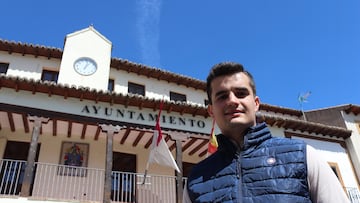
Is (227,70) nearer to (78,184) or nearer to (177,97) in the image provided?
(78,184)

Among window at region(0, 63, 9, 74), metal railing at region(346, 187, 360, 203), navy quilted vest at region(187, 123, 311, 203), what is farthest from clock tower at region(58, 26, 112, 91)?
navy quilted vest at region(187, 123, 311, 203)

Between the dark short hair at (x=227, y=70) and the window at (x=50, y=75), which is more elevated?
the window at (x=50, y=75)

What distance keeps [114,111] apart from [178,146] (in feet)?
9.42

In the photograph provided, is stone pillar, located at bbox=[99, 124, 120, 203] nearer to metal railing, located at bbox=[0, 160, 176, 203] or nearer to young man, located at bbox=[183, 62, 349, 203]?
metal railing, located at bbox=[0, 160, 176, 203]

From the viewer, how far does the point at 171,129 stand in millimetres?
13461

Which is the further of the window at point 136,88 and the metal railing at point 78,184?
the window at point 136,88

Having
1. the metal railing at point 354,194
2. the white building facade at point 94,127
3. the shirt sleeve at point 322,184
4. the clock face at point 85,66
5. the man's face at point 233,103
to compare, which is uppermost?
the clock face at point 85,66

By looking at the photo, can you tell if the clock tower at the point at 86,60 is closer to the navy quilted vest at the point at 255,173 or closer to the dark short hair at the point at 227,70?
the dark short hair at the point at 227,70

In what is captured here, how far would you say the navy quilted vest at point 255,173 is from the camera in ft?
5.17

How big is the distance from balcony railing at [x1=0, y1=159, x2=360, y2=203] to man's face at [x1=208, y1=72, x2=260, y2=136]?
10.5 meters

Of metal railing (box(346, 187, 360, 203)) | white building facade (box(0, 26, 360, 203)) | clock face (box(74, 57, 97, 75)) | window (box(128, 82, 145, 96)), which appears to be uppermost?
→ clock face (box(74, 57, 97, 75))

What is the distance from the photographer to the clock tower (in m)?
14.7

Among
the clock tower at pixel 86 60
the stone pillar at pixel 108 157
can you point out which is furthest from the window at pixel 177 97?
the stone pillar at pixel 108 157

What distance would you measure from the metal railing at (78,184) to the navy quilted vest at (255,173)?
10616 millimetres
